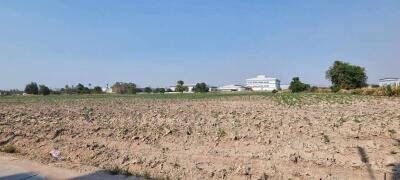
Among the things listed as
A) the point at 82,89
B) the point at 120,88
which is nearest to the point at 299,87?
the point at 120,88

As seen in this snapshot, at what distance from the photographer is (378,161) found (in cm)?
745

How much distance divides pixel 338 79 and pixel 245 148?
9065 centimetres

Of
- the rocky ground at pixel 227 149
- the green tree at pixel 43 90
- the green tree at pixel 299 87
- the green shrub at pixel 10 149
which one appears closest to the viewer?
the rocky ground at pixel 227 149

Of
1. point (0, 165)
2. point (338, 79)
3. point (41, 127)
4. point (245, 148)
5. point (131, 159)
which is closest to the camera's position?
point (0, 165)

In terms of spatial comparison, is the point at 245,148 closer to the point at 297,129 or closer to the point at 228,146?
the point at 228,146

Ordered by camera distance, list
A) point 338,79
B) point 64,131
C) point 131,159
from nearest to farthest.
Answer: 1. point 131,159
2. point 64,131
3. point 338,79

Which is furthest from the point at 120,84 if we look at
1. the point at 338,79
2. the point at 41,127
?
the point at 41,127

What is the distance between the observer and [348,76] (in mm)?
90750

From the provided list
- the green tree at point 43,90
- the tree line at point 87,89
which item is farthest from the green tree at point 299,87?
the green tree at point 43,90

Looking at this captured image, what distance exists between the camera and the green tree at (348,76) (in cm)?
9044

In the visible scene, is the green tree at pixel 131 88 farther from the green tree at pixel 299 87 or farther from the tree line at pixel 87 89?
the green tree at pixel 299 87

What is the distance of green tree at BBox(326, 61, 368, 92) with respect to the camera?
90438 millimetres

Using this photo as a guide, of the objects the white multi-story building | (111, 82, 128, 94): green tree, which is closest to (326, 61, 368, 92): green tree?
(111, 82, 128, 94): green tree

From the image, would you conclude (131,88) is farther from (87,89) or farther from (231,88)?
(231,88)
